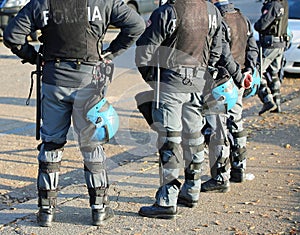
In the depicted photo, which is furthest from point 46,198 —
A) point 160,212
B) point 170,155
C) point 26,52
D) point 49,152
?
point 26,52

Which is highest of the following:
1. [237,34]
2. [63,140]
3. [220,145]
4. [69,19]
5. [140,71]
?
[69,19]

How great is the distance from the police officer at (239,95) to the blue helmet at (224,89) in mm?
60

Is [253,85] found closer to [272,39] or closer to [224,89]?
[224,89]

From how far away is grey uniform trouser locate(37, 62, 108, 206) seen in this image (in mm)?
5137

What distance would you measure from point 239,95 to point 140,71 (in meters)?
1.39

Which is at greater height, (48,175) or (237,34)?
(237,34)

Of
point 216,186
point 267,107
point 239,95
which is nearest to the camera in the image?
point 216,186

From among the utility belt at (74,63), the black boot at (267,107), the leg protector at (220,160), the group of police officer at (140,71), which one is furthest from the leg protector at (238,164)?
the black boot at (267,107)

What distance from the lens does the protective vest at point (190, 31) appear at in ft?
17.5

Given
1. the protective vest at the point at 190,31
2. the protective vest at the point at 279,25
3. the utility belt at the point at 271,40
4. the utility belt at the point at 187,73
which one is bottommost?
the utility belt at the point at 271,40

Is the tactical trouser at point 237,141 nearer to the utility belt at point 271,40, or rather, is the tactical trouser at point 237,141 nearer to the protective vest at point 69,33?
the protective vest at point 69,33

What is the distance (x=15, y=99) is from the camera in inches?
420

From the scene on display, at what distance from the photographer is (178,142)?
5.55m

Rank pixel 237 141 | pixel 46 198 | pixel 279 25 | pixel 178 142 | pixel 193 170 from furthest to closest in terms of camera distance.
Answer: pixel 279 25
pixel 237 141
pixel 193 170
pixel 178 142
pixel 46 198
